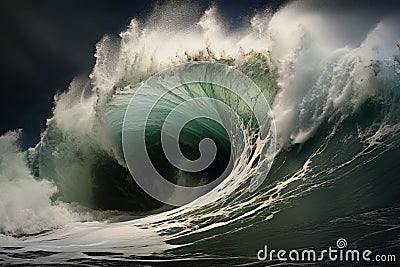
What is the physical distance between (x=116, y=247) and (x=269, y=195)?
1.15 metres

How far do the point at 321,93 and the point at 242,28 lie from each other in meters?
0.73

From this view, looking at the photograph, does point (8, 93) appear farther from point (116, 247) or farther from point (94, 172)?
point (116, 247)

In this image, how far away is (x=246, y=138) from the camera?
449 cm

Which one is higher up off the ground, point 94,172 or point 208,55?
point 208,55

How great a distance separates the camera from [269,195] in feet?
14.3

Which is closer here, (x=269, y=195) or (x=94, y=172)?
(x=269, y=195)

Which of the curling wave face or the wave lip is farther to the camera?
the wave lip

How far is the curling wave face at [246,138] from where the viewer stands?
4.28 m

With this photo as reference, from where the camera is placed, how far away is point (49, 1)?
4.63 m

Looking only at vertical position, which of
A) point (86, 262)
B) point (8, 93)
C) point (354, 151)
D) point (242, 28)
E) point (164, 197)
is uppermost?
point (242, 28)

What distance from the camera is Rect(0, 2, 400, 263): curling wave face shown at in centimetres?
428

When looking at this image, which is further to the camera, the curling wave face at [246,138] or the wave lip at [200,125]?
the wave lip at [200,125]

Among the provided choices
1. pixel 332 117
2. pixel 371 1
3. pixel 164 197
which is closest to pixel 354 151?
pixel 332 117

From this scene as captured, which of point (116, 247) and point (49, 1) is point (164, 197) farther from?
point (49, 1)
